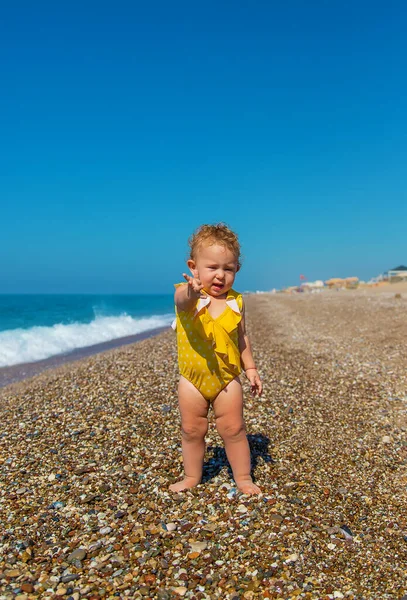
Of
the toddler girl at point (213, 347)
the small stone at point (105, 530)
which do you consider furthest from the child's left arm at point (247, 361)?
the small stone at point (105, 530)

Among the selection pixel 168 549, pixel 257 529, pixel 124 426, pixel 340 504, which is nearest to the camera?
pixel 168 549

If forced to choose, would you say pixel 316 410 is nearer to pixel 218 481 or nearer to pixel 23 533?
pixel 218 481

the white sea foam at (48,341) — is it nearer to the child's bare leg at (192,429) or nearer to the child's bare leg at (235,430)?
the child's bare leg at (192,429)

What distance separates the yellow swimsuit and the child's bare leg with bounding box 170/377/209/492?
79mm

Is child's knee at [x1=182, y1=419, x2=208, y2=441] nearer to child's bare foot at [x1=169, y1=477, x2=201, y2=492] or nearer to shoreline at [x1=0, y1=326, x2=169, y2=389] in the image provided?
child's bare foot at [x1=169, y1=477, x2=201, y2=492]

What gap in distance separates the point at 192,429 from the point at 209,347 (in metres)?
0.77

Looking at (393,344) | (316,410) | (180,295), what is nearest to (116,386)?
(316,410)

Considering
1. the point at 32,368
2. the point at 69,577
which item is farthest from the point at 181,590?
the point at 32,368

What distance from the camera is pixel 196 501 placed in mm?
3939

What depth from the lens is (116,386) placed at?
7500 millimetres

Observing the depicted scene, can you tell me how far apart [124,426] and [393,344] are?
30.2 feet

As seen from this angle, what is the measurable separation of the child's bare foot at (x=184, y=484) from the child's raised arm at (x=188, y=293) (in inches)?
65.6

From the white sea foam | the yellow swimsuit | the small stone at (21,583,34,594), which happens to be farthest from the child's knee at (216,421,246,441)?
the white sea foam

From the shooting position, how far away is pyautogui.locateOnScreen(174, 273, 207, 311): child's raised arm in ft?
11.5
